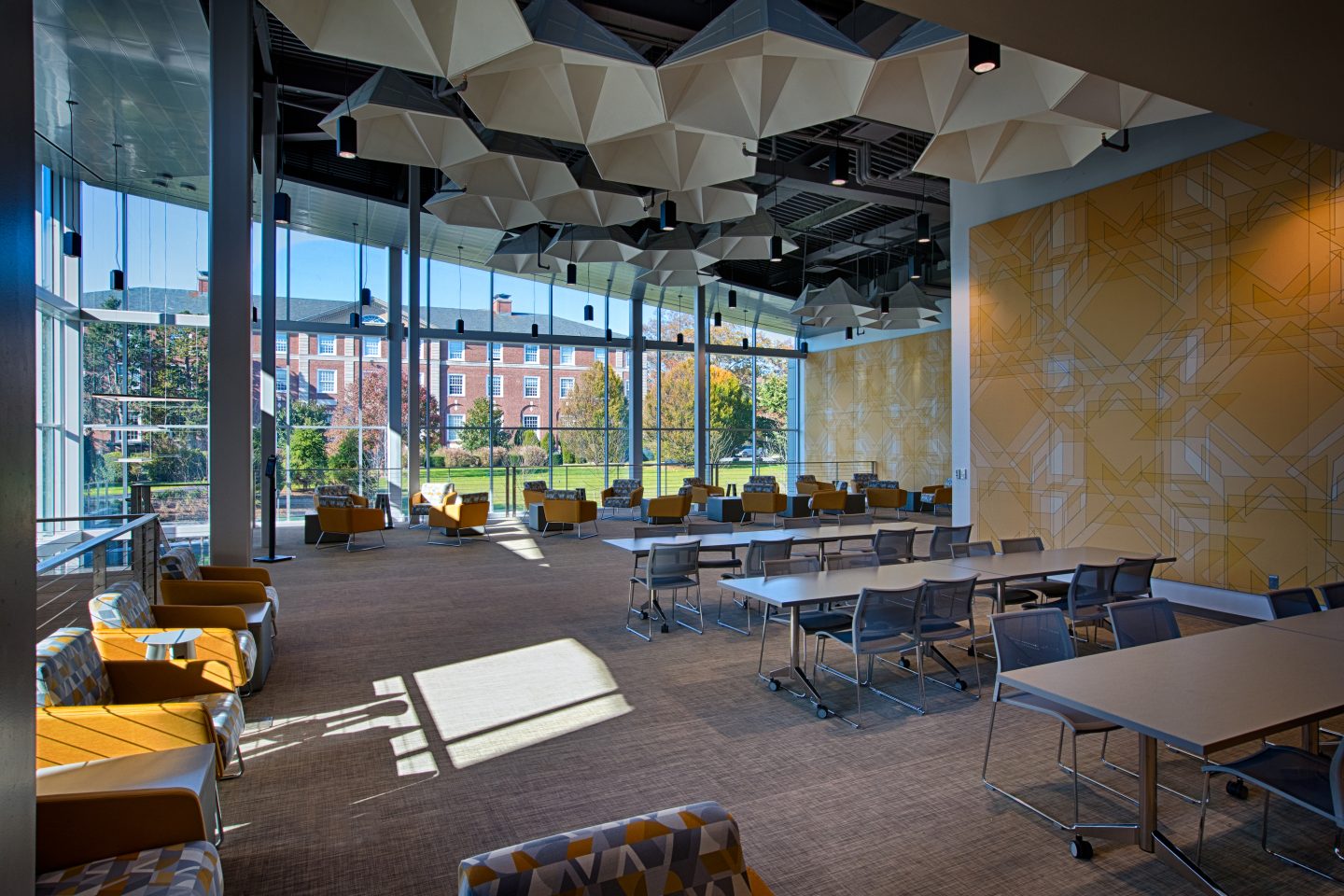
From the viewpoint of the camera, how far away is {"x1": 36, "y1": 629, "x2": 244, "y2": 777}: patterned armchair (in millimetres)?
2947

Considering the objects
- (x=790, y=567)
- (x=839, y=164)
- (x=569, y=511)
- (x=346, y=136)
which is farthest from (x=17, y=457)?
(x=569, y=511)

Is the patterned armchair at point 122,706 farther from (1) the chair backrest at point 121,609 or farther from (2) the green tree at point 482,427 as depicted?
(2) the green tree at point 482,427

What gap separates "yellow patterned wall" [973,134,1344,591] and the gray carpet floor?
382cm

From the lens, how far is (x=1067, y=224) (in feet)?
30.3

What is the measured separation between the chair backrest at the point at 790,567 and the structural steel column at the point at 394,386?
12.2m

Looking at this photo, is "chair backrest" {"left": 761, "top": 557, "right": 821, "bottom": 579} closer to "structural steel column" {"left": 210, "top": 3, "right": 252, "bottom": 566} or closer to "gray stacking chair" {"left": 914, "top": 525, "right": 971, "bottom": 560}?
"gray stacking chair" {"left": 914, "top": 525, "right": 971, "bottom": 560}

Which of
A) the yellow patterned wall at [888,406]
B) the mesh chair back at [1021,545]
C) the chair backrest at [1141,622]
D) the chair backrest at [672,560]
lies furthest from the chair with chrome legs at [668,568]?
the yellow patterned wall at [888,406]

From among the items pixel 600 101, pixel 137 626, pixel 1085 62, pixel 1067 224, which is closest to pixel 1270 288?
pixel 1067 224

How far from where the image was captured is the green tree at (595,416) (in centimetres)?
1933

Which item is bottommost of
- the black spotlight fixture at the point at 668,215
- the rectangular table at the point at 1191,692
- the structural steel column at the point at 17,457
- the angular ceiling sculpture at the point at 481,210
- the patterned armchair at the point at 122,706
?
the patterned armchair at the point at 122,706

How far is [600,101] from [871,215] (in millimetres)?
9837

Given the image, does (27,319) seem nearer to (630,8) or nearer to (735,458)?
(630,8)

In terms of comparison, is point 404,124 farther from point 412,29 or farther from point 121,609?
point 121,609

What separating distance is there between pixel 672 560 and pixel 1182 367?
20.3 feet
